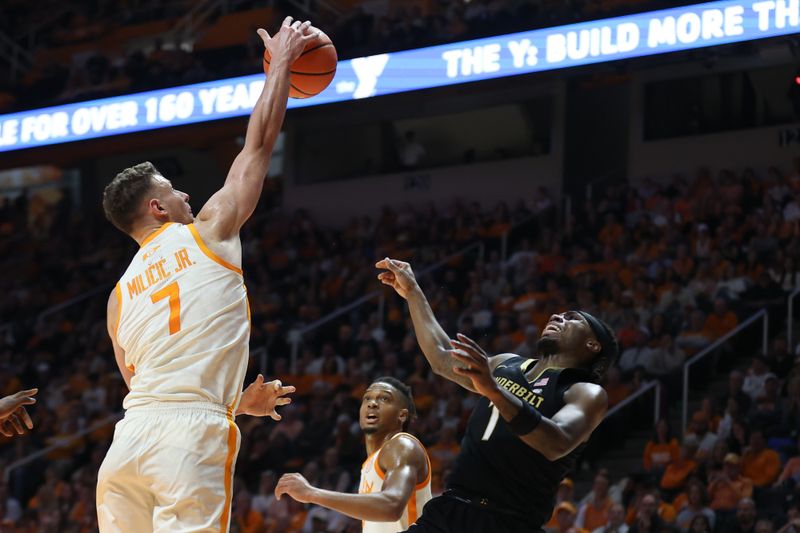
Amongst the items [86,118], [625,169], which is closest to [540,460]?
[86,118]

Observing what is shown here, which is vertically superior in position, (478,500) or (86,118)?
(86,118)

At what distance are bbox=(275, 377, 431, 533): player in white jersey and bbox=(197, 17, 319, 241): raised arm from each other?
3.82 feet

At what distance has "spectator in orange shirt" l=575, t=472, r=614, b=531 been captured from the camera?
966cm

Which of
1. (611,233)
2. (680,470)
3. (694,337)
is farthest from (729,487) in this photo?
(611,233)

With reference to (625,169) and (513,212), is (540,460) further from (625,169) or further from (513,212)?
(625,169)

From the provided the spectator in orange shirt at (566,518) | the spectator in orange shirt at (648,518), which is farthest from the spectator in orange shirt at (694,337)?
the spectator in orange shirt at (648,518)

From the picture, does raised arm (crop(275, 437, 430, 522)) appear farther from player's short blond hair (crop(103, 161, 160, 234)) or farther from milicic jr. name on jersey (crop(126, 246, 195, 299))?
player's short blond hair (crop(103, 161, 160, 234))

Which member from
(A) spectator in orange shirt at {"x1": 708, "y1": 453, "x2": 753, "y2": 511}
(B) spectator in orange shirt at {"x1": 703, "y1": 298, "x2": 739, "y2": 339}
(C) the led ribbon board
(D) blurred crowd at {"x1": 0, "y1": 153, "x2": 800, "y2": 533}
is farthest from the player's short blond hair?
(B) spectator in orange shirt at {"x1": 703, "y1": 298, "x2": 739, "y2": 339}

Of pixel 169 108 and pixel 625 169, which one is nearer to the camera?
pixel 169 108

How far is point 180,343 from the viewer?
3789 millimetres

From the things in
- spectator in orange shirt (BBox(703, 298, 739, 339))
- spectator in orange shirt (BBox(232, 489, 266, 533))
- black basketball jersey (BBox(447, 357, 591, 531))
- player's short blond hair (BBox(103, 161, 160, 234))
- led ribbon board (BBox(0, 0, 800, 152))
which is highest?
led ribbon board (BBox(0, 0, 800, 152))

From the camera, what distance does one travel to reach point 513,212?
52.4ft

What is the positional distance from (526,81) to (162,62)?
6029 mm

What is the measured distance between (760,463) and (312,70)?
6105mm
